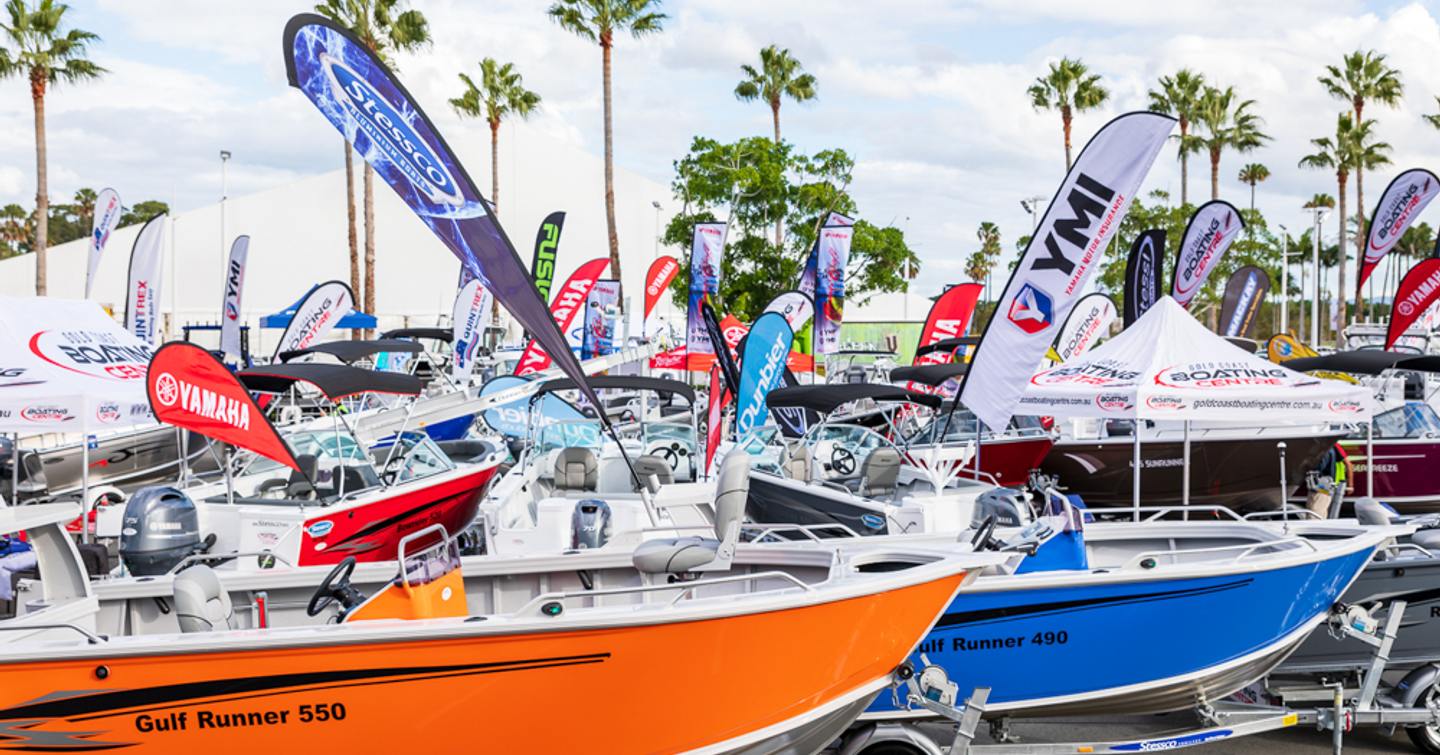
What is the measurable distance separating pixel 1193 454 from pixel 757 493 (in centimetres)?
670

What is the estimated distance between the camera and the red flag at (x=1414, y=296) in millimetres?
16875

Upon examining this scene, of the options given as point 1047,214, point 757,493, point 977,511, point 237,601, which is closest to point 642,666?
point 237,601

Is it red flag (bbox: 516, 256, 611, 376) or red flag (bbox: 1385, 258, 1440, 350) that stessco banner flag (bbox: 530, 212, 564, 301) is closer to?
red flag (bbox: 516, 256, 611, 376)

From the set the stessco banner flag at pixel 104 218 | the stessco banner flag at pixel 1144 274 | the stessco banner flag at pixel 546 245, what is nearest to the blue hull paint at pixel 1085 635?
the stessco banner flag at pixel 1144 274

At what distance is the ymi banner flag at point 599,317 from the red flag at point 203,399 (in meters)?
15.5

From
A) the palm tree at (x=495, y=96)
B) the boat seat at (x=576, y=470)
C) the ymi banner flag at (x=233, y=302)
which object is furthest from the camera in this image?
the palm tree at (x=495, y=96)

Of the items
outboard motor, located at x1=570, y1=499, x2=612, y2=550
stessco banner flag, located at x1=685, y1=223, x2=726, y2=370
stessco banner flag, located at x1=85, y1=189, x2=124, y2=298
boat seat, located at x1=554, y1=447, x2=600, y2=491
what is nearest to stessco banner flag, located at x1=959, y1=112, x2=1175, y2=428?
outboard motor, located at x1=570, y1=499, x2=612, y2=550

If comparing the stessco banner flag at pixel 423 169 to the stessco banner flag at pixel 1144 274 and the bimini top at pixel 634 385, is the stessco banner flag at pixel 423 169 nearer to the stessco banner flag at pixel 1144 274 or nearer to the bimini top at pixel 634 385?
the bimini top at pixel 634 385

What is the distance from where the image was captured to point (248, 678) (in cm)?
462

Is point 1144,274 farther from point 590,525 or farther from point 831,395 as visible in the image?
point 590,525

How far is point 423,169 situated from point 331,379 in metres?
4.85

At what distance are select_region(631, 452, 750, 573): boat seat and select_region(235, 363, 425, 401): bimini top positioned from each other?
5.76 metres

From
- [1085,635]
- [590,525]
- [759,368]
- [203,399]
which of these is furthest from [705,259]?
[1085,635]

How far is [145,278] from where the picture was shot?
20.0 m
